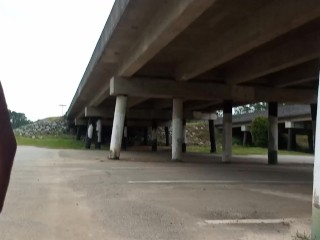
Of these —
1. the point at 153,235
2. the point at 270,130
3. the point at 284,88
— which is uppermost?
the point at 284,88

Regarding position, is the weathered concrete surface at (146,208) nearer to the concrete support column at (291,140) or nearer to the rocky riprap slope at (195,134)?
the concrete support column at (291,140)

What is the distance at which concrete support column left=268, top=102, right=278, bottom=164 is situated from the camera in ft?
85.1

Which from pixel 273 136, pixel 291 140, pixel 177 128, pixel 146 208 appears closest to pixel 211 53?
pixel 177 128

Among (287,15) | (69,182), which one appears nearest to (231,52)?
(287,15)

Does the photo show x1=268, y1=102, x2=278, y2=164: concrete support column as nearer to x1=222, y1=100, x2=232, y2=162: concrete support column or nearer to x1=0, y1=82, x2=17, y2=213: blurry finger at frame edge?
x1=222, y1=100, x2=232, y2=162: concrete support column

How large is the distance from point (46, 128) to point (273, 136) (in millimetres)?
67736

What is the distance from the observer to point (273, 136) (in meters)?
26.5

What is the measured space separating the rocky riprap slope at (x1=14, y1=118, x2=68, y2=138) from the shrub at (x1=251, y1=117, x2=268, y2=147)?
133 ft

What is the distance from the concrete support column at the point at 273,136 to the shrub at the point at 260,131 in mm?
31578

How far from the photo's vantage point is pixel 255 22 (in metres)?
15.2

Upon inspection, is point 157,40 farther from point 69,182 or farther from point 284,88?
point 284,88

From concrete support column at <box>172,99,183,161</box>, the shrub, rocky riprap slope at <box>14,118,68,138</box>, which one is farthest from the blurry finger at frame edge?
rocky riprap slope at <box>14,118,68,138</box>

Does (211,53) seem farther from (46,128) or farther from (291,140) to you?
(46,128)

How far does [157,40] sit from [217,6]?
8.58 ft
